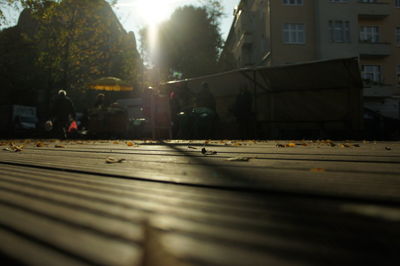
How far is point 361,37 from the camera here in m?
26.7

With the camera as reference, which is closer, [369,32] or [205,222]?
[205,222]

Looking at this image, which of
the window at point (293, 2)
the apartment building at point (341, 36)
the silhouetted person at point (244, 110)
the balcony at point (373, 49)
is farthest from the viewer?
the balcony at point (373, 49)

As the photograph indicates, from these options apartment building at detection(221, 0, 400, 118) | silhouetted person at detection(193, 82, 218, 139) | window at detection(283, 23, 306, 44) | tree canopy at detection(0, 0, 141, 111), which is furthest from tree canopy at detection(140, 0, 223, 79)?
silhouetted person at detection(193, 82, 218, 139)

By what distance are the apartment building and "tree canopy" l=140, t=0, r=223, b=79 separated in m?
7.54

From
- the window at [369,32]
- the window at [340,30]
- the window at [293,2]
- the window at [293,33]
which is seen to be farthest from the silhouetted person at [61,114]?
the window at [369,32]

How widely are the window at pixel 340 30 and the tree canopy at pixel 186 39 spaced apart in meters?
12.4

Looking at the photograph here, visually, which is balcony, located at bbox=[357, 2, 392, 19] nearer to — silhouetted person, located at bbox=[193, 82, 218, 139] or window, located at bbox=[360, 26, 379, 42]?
window, located at bbox=[360, 26, 379, 42]

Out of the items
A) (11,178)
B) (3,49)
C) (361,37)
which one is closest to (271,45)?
(361,37)

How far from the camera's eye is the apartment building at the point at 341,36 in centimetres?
2423

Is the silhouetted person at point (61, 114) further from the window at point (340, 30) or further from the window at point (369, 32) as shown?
the window at point (369, 32)

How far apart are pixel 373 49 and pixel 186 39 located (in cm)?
1798

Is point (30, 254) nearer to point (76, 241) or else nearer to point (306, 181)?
point (76, 241)

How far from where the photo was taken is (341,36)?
25.1 metres

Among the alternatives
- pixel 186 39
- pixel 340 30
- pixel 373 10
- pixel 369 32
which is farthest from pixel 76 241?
pixel 186 39
